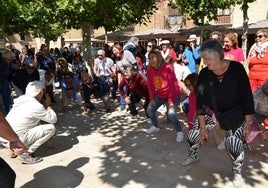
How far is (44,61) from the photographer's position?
9359mm

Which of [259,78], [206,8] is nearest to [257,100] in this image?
[259,78]

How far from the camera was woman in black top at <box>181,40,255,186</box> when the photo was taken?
3312 millimetres

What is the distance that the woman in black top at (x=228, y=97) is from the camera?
3312mm

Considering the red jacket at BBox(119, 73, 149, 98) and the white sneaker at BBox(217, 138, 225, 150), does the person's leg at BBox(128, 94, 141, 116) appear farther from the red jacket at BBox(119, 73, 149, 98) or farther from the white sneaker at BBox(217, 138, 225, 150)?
the white sneaker at BBox(217, 138, 225, 150)

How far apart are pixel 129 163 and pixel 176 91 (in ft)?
5.01

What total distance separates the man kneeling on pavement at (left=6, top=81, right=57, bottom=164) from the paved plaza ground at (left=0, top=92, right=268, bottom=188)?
1.08ft

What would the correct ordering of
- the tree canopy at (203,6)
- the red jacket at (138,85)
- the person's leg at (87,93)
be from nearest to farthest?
the red jacket at (138,85)
the person's leg at (87,93)
the tree canopy at (203,6)

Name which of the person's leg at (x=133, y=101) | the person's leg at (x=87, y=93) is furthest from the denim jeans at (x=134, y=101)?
the person's leg at (x=87, y=93)

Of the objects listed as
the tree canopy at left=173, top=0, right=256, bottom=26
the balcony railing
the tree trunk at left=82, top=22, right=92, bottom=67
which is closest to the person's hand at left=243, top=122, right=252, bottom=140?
the tree trunk at left=82, top=22, right=92, bottom=67

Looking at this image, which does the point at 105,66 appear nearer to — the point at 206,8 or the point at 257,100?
the point at 257,100

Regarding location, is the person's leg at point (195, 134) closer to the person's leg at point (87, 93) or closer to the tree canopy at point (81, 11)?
the person's leg at point (87, 93)

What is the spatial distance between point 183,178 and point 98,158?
1466 mm

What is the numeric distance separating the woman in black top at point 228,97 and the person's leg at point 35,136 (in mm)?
2365

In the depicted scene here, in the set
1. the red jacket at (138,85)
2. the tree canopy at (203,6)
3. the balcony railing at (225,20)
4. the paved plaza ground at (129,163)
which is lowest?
the paved plaza ground at (129,163)
